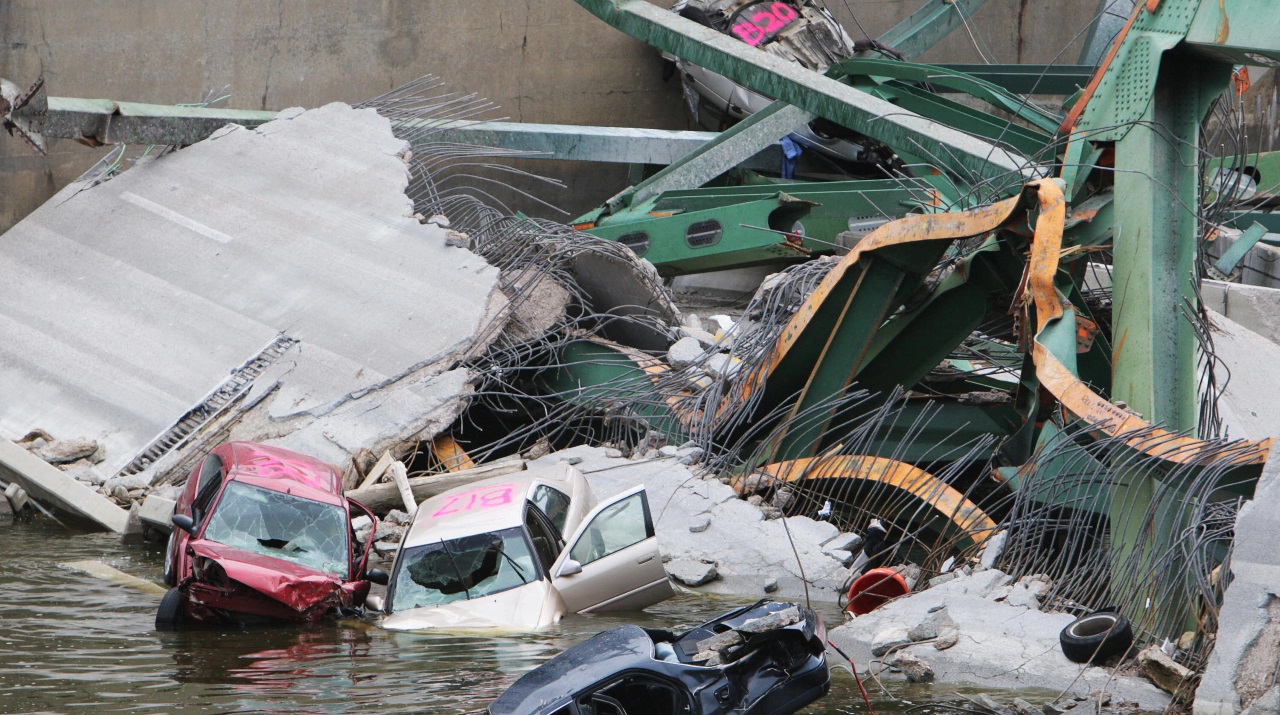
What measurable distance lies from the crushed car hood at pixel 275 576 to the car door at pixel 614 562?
161cm

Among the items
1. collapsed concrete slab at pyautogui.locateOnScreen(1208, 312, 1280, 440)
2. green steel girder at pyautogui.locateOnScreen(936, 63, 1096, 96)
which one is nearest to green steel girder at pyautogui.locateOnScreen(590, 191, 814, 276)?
green steel girder at pyautogui.locateOnScreen(936, 63, 1096, 96)

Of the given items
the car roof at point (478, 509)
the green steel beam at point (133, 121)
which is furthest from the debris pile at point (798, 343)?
the car roof at point (478, 509)

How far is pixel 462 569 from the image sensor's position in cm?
893

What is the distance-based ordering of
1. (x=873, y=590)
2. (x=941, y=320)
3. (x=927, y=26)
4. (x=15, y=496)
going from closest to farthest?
(x=873, y=590) < (x=941, y=320) < (x=15, y=496) < (x=927, y=26)

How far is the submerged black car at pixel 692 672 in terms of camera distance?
5.70 meters

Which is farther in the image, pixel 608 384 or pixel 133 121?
pixel 133 121

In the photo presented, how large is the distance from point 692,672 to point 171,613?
14.0 feet

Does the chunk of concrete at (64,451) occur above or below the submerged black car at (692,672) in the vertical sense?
below

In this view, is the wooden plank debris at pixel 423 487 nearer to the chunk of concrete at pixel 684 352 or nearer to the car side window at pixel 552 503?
the car side window at pixel 552 503

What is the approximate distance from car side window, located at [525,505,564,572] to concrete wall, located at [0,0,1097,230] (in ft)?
36.2

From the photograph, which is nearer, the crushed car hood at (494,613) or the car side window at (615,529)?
the crushed car hood at (494,613)

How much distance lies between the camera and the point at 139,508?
1109 centimetres

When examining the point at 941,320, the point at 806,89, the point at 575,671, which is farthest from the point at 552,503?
the point at 806,89

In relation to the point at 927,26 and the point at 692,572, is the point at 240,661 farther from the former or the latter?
the point at 927,26
